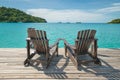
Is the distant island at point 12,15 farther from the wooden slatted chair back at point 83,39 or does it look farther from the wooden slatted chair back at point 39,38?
the wooden slatted chair back at point 83,39

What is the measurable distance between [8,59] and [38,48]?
1.01m

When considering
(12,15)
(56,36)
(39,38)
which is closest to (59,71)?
(39,38)

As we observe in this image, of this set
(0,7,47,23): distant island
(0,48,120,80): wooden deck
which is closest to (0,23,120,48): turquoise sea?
(0,48,120,80): wooden deck

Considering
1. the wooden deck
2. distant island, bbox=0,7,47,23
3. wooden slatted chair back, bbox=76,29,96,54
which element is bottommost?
distant island, bbox=0,7,47,23

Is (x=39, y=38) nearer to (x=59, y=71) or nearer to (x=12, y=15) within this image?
(x=59, y=71)

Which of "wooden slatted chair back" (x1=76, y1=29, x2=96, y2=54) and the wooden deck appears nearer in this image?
the wooden deck

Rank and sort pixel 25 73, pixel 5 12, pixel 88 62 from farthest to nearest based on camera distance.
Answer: pixel 5 12 < pixel 88 62 < pixel 25 73

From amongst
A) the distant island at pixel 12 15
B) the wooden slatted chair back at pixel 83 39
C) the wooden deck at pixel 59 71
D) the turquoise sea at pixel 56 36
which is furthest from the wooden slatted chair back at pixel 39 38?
the distant island at pixel 12 15

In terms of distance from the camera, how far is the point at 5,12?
75188 millimetres

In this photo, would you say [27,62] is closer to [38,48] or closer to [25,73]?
[38,48]

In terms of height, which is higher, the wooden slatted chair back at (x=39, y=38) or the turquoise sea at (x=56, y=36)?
the wooden slatted chair back at (x=39, y=38)

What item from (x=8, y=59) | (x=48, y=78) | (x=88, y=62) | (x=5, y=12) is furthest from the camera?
(x=5, y=12)

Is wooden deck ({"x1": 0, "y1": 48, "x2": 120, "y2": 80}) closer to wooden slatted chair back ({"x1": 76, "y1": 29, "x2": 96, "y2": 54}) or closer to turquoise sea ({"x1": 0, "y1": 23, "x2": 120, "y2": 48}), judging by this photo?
wooden slatted chair back ({"x1": 76, "y1": 29, "x2": 96, "y2": 54})

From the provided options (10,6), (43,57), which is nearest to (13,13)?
(10,6)
